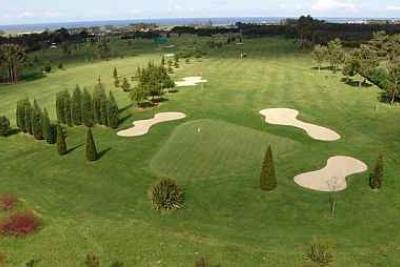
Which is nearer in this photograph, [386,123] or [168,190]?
[168,190]

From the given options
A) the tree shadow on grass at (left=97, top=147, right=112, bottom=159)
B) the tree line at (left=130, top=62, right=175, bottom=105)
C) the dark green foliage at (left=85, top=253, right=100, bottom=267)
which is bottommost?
the dark green foliage at (left=85, top=253, right=100, bottom=267)

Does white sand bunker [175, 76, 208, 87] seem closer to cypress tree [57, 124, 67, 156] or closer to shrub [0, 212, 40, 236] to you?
cypress tree [57, 124, 67, 156]

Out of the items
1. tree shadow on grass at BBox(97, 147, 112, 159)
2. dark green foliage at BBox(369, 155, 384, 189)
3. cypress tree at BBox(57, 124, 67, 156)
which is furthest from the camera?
cypress tree at BBox(57, 124, 67, 156)

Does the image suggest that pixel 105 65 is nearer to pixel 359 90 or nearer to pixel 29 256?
pixel 359 90

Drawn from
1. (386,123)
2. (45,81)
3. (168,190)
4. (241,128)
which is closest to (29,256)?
(168,190)

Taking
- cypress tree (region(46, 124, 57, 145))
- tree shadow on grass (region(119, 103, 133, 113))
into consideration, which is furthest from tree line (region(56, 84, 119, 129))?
tree shadow on grass (region(119, 103, 133, 113))

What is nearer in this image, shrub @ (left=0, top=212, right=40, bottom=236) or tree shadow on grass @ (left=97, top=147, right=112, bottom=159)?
shrub @ (left=0, top=212, right=40, bottom=236)
